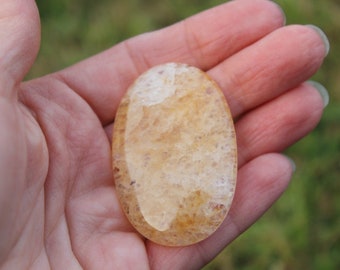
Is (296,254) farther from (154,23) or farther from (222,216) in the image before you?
(154,23)

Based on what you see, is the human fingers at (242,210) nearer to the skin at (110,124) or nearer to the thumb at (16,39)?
the skin at (110,124)

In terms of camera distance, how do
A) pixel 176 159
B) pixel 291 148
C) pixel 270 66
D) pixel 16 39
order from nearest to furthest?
pixel 16 39, pixel 176 159, pixel 270 66, pixel 291 148

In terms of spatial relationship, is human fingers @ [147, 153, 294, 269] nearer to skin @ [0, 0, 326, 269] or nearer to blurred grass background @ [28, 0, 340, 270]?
skin @ [0, 0, 326, 269]

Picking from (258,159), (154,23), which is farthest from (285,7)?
(258,159)

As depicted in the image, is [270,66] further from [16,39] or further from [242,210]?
[16,39]

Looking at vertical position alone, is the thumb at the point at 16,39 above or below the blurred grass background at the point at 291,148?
above

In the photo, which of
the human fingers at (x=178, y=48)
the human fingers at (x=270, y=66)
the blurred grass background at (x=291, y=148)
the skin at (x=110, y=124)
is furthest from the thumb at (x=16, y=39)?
the blurred grass background at (x=291, y=148)

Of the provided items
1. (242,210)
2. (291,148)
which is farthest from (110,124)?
(291,148)
